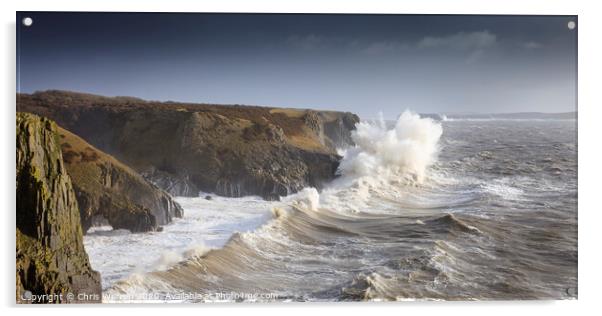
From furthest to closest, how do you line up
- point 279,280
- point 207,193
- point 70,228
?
point 207,193
point 279,280
point 70,228

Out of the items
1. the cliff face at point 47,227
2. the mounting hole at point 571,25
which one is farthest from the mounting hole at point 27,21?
the mounting hole at point 571,25

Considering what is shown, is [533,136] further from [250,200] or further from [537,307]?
[250,200]

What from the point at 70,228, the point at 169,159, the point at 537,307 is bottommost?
the point at 537,307

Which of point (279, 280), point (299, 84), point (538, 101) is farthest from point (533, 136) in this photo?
point (279, 280)

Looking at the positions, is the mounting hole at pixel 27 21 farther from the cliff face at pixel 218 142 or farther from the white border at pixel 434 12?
the cliff face at pixel 218 142

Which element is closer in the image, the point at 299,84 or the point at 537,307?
the point at 537,307

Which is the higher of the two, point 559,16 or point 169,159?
point 559,16

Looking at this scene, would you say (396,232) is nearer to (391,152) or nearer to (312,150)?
(391,152)

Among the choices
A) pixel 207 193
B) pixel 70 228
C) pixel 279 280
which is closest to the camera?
pixel 70 228
